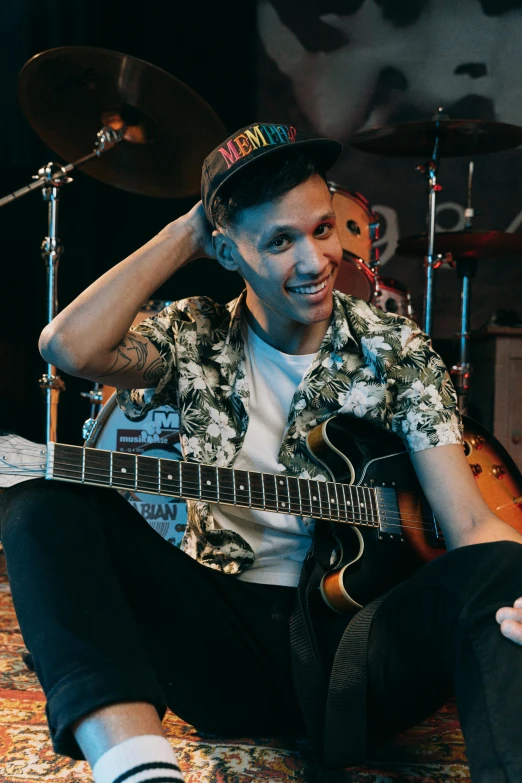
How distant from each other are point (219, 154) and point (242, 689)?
0.93 metres

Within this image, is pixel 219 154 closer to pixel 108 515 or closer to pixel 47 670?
pixel 108 515

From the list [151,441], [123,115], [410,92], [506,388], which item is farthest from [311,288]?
[410,92]

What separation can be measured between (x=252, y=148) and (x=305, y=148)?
0.34 feet

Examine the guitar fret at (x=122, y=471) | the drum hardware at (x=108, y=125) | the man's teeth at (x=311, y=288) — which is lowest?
the guitar fret at (x=122, y=471)

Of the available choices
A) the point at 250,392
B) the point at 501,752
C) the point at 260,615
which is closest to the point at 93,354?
the point at 250,392

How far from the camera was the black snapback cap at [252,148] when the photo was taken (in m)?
1.37

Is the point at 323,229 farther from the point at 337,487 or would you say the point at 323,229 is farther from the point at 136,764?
the point at 136,764

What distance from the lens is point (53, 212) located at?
2.60 meters

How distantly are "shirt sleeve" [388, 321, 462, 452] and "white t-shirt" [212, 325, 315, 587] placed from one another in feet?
0.59

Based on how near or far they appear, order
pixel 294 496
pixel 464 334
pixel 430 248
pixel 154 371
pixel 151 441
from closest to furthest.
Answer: pixel 294 496, pixel 154 371, pixel 151 441, pixel 430 248, pixel 464 334

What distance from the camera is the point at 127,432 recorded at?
2.37 metres

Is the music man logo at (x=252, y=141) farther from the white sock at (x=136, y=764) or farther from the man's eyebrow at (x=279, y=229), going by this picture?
the white sock at (x=136, y=764)

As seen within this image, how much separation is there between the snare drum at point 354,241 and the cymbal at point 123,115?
1.78 ft

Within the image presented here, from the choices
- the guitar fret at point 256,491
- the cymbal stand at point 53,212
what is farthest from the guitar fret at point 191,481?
the cymbal stand at point 53,212
